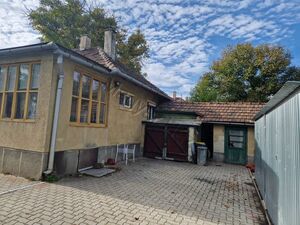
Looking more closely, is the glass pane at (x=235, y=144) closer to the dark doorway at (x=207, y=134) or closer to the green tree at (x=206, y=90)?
the dark doorway at (x=207, y=134)

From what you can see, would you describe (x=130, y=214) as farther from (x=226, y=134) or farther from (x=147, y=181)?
(x=226, y=134)

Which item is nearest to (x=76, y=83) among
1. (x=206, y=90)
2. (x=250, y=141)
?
(x=250, y=141)

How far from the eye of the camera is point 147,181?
7.38m

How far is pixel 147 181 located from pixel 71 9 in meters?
22.1

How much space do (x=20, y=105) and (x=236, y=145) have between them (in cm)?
1183

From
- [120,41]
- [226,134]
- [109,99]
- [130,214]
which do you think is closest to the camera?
[130,214]

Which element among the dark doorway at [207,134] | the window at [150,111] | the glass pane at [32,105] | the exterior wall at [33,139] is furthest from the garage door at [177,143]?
the glass pane at [32,105]

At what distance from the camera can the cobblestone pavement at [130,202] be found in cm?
421

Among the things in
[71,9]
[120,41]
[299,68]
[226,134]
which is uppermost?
[71,9]

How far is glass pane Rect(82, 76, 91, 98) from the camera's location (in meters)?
8.14

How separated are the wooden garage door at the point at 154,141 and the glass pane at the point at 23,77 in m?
7.52

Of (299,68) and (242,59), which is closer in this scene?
(299,68)

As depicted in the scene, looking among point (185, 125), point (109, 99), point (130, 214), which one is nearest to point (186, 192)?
point (130, 214)

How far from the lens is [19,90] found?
7.35m
